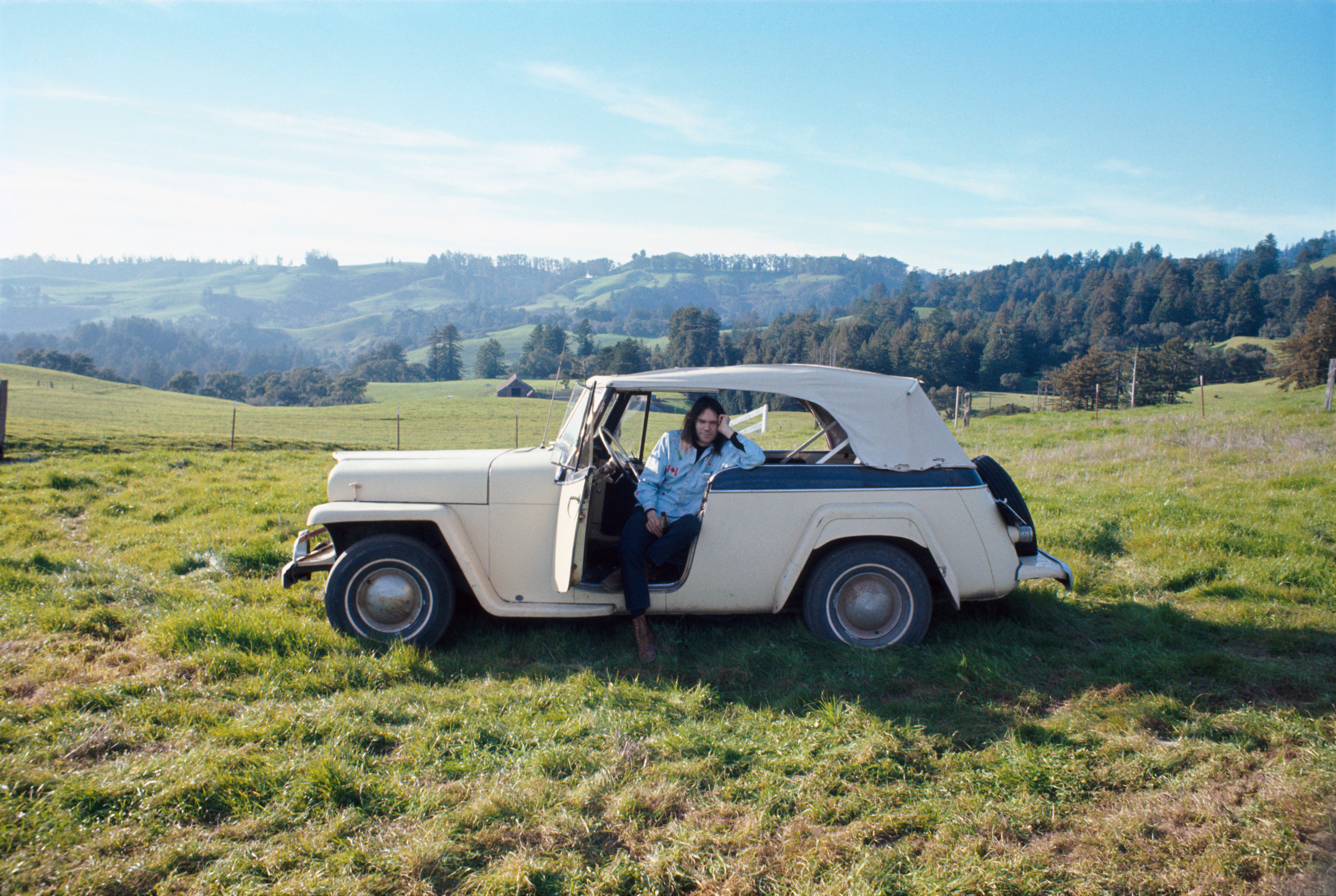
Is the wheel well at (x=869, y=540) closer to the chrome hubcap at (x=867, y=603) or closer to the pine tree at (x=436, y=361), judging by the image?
the chrome hubcap at (x=867, y=603)

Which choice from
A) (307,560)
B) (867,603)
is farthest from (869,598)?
(307,560)

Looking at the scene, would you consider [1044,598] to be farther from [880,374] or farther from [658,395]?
[658,395]

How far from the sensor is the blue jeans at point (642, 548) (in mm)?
4578

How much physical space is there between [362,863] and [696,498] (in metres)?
2.83

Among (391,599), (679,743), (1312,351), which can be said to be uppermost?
(1312,351)

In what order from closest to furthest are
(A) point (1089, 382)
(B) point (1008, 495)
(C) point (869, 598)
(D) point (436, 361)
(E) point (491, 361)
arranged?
(C) point (869, 598)
(B) point (1008, 495)
(A) point (1089, 382)
(E) point (491, 361)
(D) point (436, 361)

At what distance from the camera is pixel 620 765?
3.38 metres

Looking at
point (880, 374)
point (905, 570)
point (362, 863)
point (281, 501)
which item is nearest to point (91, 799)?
point (362, 863)

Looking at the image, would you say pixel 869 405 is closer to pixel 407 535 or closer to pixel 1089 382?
pixel 407 535

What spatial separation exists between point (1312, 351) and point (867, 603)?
55856 mm

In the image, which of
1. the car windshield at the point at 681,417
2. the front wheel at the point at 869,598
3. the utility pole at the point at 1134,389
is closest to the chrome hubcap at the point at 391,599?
the car windshield at the point at 681,417

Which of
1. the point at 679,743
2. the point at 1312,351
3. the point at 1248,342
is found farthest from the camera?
the point at 1248,342

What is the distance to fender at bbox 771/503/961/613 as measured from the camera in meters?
4.55

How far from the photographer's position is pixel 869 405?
186 inches
